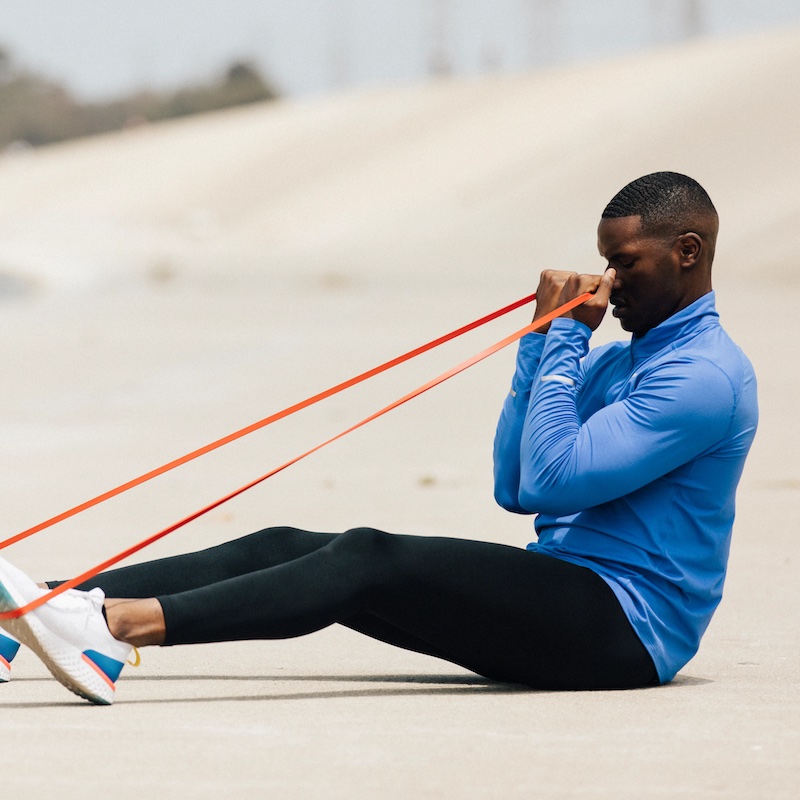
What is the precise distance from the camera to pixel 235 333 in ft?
58.0

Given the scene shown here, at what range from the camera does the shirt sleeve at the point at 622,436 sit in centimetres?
378

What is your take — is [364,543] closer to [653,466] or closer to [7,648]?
[653,466]

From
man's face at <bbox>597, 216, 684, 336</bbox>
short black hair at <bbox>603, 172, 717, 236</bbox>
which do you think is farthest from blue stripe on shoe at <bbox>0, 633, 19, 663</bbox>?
short black hair at <bbox>603, 172, 717, 236</bbox>

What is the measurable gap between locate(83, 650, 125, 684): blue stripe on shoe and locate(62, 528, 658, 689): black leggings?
128 mm

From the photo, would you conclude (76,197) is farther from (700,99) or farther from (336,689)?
(336,689)

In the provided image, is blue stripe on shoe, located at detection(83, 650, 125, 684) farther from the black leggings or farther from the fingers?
the fingers

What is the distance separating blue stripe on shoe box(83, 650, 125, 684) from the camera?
144 inches

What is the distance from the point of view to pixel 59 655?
3611mm

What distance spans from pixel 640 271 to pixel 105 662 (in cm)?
160

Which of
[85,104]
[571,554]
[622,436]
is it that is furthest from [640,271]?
[85,104]

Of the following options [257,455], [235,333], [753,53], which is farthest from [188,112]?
[257,455]

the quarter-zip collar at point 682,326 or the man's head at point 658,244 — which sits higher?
the man's head at point 658,244

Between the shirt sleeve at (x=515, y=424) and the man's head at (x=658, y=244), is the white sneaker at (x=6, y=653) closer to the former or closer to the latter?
the shirt sleeve at (x=515, y=424)

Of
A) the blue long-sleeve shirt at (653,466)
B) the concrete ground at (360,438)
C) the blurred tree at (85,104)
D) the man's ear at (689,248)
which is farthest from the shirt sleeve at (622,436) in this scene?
the blurred tree at (85,104)
